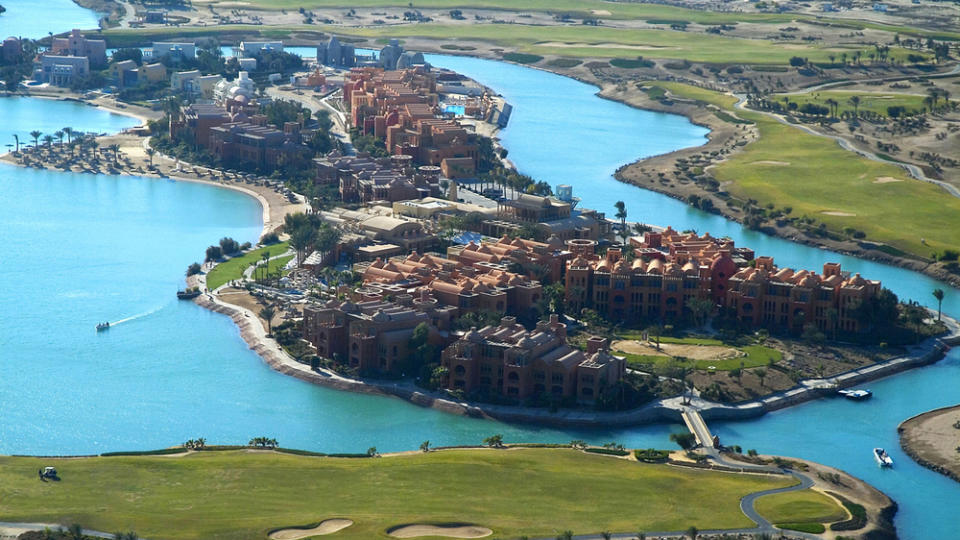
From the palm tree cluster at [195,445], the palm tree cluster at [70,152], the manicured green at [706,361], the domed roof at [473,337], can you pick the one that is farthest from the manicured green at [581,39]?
the palm tree cluster at [195,445]

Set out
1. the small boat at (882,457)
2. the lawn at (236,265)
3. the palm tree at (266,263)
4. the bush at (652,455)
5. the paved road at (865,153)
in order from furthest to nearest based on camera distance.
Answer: the paved road at (865,153), the lawn at (236,265), the palm tree at (266,263), the small boat at (882,457), the bush at (652,455)

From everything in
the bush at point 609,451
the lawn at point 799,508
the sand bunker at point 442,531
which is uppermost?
the lawn at point 799,508

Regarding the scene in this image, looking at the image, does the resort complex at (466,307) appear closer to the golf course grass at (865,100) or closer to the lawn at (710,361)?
the lawn at (710,361)

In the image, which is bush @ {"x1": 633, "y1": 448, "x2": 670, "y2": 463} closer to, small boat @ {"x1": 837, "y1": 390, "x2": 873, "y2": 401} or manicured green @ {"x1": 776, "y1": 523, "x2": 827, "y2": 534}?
manicured green @ {"x1": 776, "y1": 523, "x2": 827, "y2": 534}

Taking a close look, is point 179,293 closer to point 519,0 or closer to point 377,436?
point 377,436

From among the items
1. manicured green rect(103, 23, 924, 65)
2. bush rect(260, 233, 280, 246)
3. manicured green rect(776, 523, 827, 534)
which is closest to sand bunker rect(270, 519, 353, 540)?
manicured green rect(776, 523, 827, 534)

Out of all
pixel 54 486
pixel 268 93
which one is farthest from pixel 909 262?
pixel 268 93

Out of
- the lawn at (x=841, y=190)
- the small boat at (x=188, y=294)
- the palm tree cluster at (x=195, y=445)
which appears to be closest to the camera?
the palm tree cluster at (x=195, y=445)
